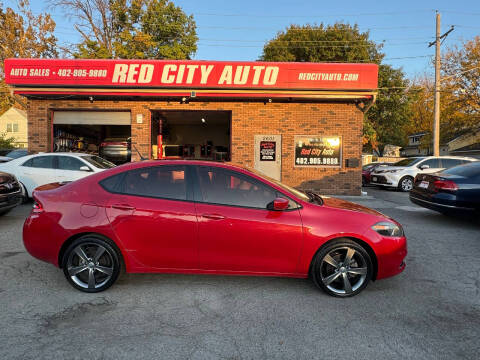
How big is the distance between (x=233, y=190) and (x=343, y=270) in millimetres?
1469

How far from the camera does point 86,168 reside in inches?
332

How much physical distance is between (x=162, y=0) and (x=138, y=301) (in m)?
31.9

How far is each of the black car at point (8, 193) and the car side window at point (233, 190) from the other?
196 inches

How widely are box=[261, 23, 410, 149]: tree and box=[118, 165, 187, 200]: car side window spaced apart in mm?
23304

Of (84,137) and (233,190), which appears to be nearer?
(233,190)

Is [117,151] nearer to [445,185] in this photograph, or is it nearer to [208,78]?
[208,78]

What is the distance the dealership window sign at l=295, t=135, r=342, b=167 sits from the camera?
12.1m

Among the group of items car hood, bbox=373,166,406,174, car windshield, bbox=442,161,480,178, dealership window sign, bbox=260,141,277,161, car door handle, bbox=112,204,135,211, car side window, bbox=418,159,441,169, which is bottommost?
car door handle, bbox=112,204,135,211

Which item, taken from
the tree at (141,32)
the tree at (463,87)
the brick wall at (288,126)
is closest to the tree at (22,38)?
the tree at (141,32)

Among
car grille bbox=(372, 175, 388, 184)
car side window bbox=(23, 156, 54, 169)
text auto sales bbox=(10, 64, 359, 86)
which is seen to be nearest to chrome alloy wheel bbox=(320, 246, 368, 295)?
car side window bbox=(23, 156, 54, 169)

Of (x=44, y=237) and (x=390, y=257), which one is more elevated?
(x=44, y=237)

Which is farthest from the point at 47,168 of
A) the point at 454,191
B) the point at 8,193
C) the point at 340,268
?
the point at 454,191

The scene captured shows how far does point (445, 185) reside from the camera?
6609mm

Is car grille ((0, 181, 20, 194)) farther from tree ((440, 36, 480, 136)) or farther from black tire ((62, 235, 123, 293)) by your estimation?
tree ((440, 36, 480, 136))
